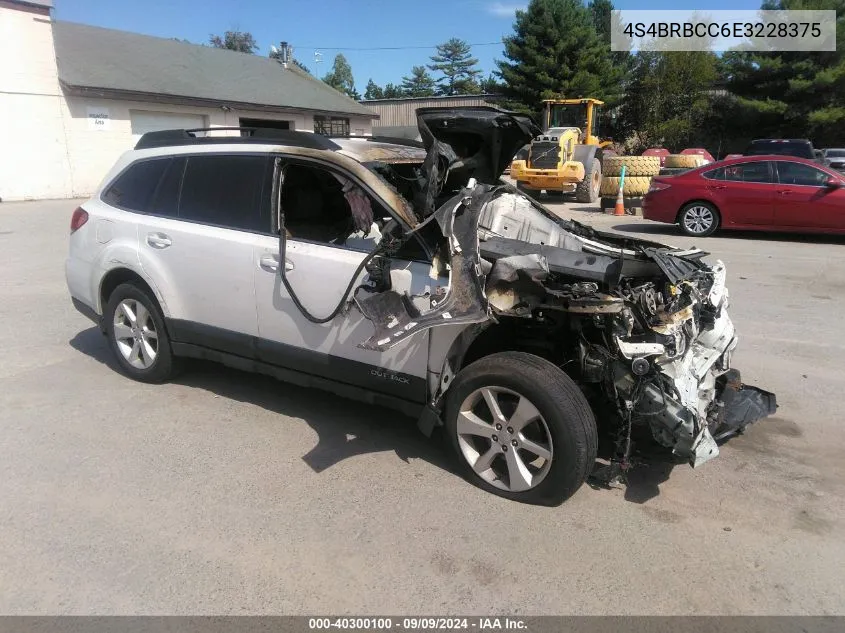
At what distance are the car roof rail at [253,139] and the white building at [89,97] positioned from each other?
1874cm

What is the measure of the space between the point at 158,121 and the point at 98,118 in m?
2.27

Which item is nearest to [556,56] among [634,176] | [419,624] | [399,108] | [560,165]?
[399,108]

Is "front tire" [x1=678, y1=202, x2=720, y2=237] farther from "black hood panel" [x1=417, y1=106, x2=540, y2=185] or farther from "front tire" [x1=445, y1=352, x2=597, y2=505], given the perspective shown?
"front tire" [x1=445, y1=352, x2=597, y2=505]

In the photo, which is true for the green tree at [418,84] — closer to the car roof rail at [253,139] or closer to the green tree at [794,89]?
the green tree at [794,89]

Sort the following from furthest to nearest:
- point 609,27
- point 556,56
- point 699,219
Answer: point 609,27, point 556,56, point 699,219

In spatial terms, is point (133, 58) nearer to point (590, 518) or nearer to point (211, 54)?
point (211, 54)

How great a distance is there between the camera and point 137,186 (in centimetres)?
501

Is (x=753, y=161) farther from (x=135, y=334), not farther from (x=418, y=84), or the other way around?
(x=418, y=84)

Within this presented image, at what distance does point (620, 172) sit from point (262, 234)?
1409cm

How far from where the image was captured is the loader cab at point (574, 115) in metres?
20.9

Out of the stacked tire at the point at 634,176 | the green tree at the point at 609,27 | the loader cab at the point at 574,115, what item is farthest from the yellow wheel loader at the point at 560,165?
the green tree at the point at 609,27

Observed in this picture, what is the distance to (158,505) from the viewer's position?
11.2ft

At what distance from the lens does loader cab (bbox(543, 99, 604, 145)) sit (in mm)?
20859

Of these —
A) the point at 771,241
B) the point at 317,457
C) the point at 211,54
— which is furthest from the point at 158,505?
the point at 211,54
